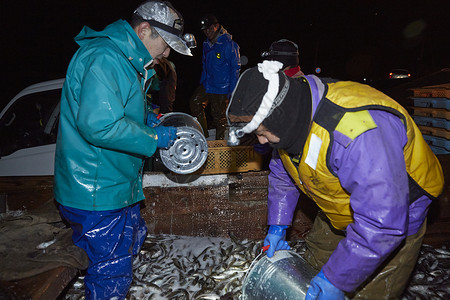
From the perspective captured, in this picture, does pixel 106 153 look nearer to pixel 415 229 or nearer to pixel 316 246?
pixel 316 246

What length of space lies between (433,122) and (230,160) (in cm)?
465

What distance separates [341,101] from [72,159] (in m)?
2.47

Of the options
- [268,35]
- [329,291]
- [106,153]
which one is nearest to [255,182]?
[106,153]

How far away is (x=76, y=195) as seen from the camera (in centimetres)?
301

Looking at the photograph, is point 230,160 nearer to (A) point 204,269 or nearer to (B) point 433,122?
(A) point 204,269

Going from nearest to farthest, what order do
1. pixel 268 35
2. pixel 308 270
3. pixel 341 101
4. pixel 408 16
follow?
pixel 341 101 → pixel 308 270 → pixel 408 16 → pixel 268 35

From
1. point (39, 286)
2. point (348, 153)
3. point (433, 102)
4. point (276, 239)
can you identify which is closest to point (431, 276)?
point (276, 239)

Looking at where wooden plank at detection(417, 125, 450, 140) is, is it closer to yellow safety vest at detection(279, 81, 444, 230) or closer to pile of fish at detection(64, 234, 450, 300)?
pile of fish at detection(64, 234, 450, 300)

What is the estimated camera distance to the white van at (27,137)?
5.60m

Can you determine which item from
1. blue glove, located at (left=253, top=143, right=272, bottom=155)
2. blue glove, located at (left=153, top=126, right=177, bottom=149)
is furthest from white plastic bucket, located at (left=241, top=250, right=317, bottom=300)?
blue glove, located at (left=153, top=126, right=177, bottom=149)

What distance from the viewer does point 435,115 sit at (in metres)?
6.39

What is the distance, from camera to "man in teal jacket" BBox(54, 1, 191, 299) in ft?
9.07

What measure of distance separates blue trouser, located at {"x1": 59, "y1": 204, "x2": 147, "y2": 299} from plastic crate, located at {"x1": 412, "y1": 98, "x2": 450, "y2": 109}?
250 inches

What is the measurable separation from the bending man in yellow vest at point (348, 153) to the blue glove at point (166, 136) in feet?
3.99
